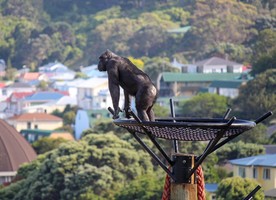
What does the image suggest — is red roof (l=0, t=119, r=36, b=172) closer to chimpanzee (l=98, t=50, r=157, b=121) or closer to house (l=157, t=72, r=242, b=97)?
house (l=157, t=72, r=242, b=97)

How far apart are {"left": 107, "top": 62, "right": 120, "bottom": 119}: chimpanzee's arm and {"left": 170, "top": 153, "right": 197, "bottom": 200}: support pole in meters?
0.36

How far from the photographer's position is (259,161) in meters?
40.0

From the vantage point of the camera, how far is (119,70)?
6.06m

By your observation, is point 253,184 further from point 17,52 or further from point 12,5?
point 12,5

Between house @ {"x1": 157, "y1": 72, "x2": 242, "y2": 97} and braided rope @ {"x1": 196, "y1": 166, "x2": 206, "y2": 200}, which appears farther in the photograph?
house @ {"x1": 157, "y1": 72, "x2": 242, "y2": 97}

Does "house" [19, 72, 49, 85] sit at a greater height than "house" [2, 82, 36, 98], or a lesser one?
greater

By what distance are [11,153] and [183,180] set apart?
51588mm

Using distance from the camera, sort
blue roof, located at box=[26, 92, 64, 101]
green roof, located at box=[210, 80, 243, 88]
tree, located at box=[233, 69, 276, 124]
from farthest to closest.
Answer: blue roof, located at box=[26, 92, 64, 101], green roof, located at box=[210, 80, 243, 88], tree, located at box=[233, 69, 276, 124]

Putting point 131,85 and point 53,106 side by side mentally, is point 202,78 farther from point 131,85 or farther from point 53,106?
point 131,85

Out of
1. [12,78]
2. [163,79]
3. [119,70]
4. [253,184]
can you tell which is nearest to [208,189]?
[253,184]

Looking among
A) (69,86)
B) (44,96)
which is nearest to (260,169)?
(44,96)

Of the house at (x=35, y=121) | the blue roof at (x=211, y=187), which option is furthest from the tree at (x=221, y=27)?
the blue roof at (x=211, y=187)

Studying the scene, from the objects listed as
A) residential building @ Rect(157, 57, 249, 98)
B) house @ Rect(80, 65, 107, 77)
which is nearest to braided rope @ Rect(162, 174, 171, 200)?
residential building @ Rect(157, 57, 249, 98)

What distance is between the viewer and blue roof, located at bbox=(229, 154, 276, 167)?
39281mm
